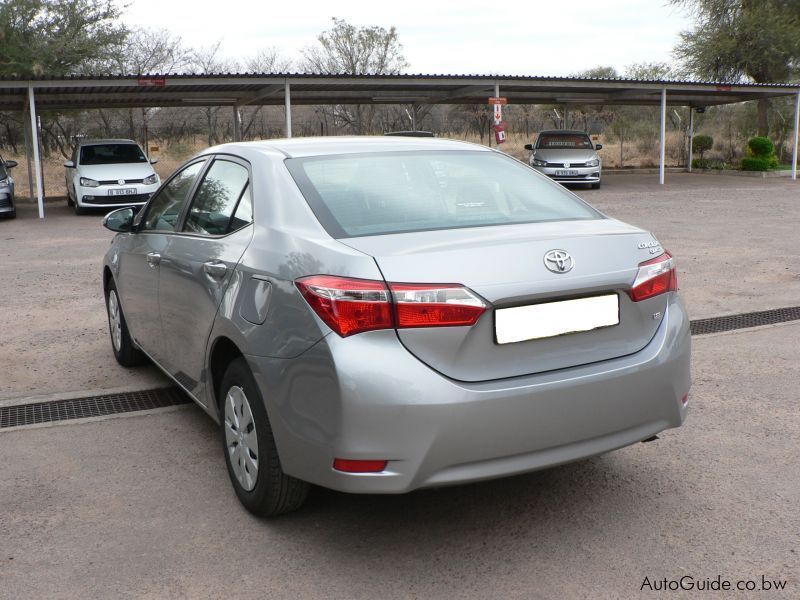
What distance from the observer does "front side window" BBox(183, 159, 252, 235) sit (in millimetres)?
3799

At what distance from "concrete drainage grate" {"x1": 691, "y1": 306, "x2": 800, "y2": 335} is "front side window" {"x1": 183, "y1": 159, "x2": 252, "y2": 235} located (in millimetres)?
4132

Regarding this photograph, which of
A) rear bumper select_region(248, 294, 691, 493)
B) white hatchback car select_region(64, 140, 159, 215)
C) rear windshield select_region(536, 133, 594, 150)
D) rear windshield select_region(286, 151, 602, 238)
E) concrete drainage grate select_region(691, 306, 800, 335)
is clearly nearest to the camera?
rear bumper select_region(248, 294, 691, 493)

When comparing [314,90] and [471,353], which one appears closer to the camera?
[471,353]

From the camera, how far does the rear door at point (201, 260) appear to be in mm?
3680

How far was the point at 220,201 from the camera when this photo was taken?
404 centimetres

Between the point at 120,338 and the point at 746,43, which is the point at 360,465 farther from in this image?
the point at 746,43

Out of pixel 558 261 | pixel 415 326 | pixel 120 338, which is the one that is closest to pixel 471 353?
pixel 415 326

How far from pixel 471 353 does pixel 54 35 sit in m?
26.2

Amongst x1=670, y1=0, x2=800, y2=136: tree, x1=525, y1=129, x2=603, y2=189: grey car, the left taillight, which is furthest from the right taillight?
x1=670, y1=0, x2=800, y2=136: tree

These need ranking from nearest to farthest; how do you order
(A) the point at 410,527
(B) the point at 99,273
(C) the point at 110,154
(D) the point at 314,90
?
(A) the point at 410,527 → (B) the point at 99,273 → (C) the point at 110,154 → (D) the point at 314,90

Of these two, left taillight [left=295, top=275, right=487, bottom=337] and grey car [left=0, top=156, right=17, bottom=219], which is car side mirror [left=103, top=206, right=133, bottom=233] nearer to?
left taillight [left=295, top=275, right=487, bottom=337]

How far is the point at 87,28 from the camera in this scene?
85.6 feet

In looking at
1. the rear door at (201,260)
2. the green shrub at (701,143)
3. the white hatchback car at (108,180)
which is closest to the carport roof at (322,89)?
the white hatchback car at (108,180)

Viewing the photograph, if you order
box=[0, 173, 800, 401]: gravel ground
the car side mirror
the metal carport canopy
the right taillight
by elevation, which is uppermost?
the metal carport canopy
